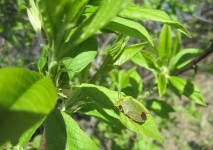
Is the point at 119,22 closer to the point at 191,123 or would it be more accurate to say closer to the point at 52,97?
the point at 52,97

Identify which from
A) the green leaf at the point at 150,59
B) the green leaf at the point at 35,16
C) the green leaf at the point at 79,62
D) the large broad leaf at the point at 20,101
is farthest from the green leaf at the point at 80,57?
the green leaf at the point at 150,59

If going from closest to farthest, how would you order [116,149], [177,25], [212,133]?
1. [177,25]
2. [116,149]
3. [212,133]

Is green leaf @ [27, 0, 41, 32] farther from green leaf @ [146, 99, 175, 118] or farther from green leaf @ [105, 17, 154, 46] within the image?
green leaf @ [146, 99, 175, 118]

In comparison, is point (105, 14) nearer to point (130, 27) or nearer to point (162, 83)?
point (130, 27)

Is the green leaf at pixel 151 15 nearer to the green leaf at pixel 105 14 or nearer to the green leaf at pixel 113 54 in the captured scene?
the green leaf at pixel 113 54

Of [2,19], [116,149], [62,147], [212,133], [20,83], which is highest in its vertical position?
[20,83]

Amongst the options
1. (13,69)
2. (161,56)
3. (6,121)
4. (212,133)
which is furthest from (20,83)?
(212,133)

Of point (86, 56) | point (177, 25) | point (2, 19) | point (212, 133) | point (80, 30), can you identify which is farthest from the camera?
point (212, 133)
